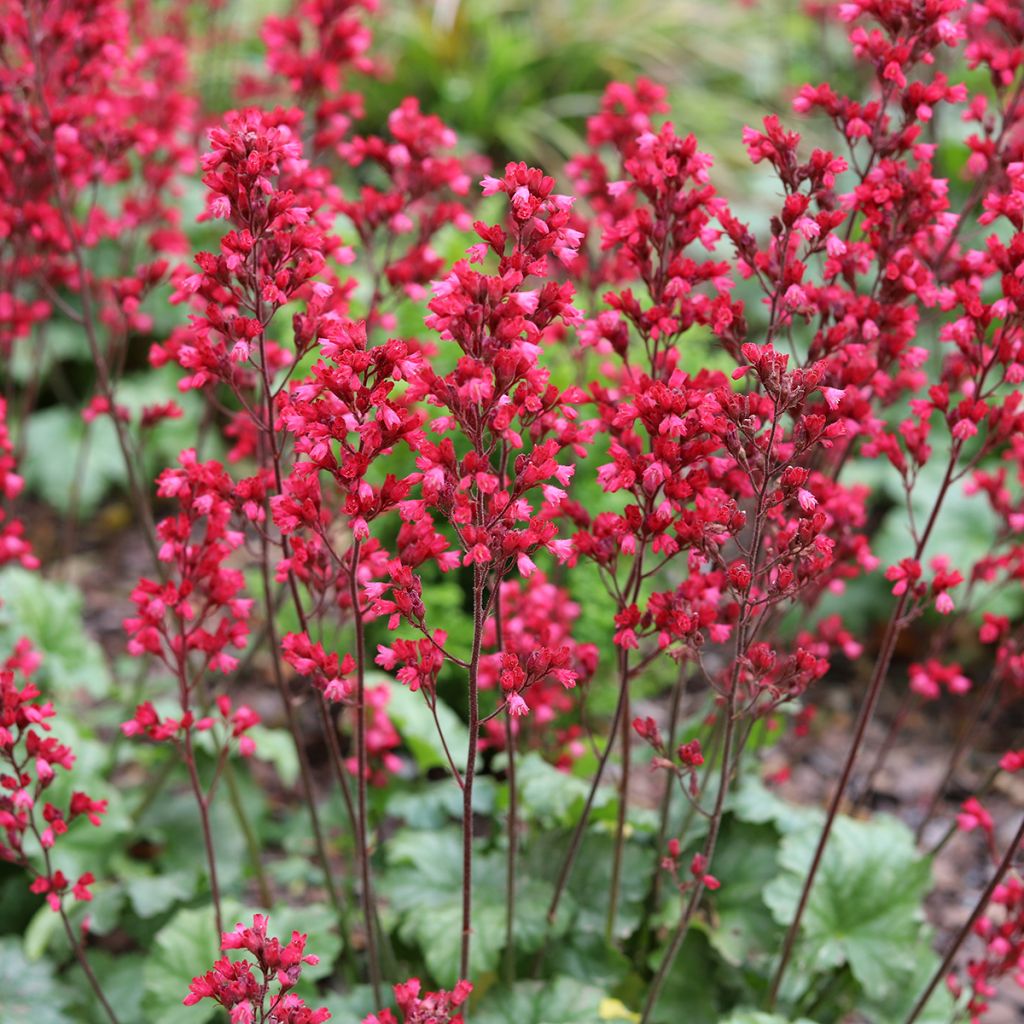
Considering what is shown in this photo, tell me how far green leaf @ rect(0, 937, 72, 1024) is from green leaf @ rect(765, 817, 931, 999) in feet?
6.45

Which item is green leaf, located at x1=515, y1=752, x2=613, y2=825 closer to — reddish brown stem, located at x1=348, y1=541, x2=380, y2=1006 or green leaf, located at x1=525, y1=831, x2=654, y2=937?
green leaf, located at x1=525, y1=831, x2=654, y2=937

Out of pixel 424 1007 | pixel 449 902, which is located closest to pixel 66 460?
pixel 449 902

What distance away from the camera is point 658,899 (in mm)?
3234

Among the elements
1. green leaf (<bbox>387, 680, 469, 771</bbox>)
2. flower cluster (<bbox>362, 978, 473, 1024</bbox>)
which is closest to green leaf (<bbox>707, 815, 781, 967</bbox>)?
green leaf (<bbox>387, 680, 469, 771</bbox>)

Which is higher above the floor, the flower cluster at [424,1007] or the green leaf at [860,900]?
the green leaf at [860,900]

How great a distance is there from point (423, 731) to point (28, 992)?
1306 mm

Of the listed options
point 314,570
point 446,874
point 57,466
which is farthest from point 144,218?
point 446,874

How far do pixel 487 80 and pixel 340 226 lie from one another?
3.23 meters

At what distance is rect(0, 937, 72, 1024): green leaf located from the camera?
3055mm

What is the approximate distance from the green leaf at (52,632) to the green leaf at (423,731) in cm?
113

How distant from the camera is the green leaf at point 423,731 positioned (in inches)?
140

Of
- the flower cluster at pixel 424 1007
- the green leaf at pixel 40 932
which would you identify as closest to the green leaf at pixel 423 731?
the green leaf at pixel 40 932

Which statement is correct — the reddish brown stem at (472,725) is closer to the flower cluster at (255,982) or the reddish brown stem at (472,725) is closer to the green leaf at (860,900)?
the flower cluster at (255,982)

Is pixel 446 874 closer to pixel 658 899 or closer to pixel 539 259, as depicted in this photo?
pixel 658 899
